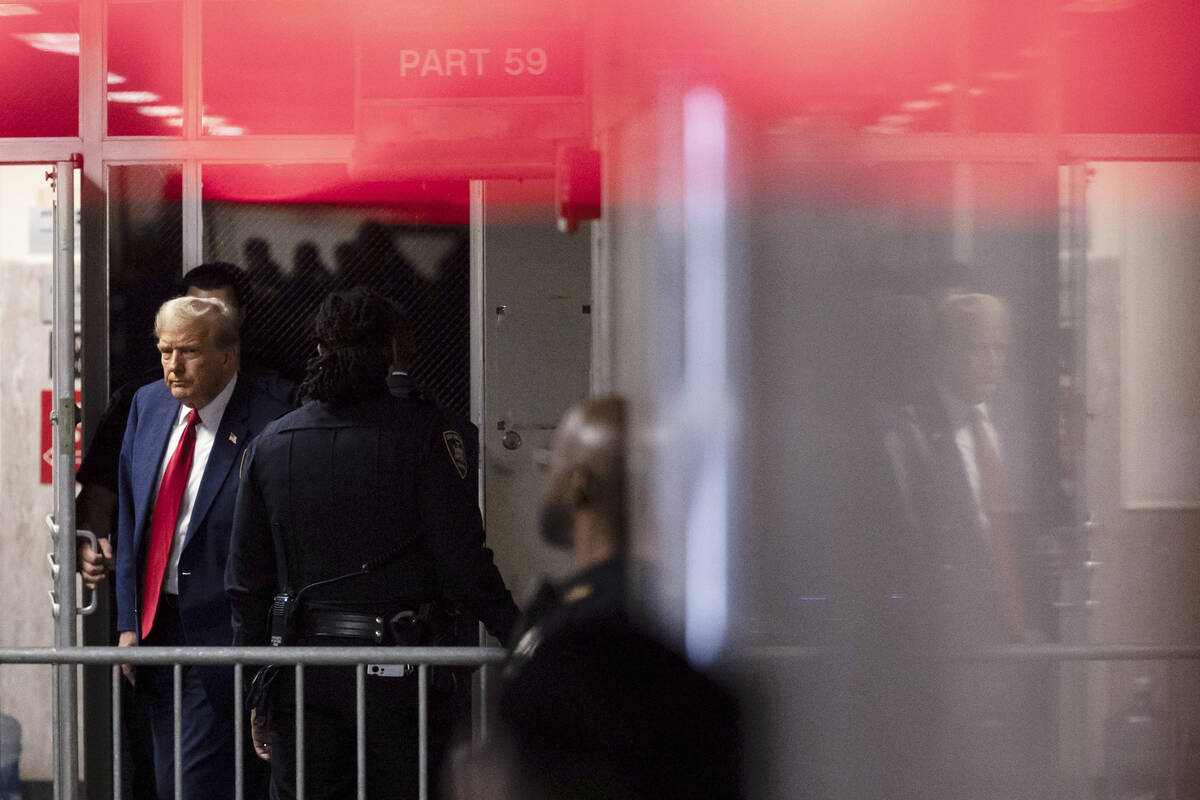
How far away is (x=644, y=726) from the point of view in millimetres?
1258

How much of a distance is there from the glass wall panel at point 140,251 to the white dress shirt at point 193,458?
0.78 m

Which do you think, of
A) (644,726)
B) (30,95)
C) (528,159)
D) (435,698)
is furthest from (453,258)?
(644,726)

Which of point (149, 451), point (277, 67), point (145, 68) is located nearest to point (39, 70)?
point (145, 68)

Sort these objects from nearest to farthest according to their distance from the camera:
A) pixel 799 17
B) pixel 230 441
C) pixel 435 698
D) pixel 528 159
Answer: pixel 799 17 → pixel 435 698 → pixel 230 441 → pixel 528 159

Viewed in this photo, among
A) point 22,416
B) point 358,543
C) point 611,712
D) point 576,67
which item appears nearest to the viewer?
point 611,712

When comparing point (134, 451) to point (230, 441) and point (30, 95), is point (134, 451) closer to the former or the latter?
point (230, 441)

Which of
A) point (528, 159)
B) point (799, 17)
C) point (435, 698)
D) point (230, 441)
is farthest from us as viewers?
point (528, 159)

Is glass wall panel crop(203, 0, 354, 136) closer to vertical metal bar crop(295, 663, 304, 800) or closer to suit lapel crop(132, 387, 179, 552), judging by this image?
suit lapel crop(132, 387, 179, 552)

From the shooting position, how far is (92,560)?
4.05m

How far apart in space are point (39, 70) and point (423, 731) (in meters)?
2.79

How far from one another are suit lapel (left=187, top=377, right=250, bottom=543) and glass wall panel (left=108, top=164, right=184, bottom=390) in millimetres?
918

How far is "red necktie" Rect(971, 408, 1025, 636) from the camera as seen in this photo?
1172 mm

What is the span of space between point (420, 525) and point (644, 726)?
1.76 meters

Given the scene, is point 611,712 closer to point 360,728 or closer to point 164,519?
point 360,728
